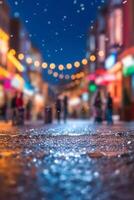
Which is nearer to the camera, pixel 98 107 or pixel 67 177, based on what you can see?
pixel 67 177

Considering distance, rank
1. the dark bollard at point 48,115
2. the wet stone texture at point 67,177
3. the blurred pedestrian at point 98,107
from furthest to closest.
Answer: the dark bollard at point 48,115
the blurred pedestrian at point 98,107
the wet stone texture at point 67,177

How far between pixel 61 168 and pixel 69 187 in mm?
1530

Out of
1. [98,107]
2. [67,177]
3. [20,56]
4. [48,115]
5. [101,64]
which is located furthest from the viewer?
[20,56]

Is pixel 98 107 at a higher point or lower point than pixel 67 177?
higher

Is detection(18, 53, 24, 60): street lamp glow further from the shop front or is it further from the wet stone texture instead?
the wet stone texture

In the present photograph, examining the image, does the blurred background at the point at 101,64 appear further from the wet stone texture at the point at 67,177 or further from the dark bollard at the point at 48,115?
the wet stone texture at the point at 67,177

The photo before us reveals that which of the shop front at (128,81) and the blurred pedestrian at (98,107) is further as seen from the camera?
the shop front at (128,81)

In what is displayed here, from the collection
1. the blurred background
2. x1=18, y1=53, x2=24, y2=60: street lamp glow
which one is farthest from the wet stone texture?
x1=18, y1=53, x2=24, y2=60: street lamp glow

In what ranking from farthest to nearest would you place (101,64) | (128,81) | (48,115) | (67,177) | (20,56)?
1. (20,56)
2. (101,64)
3. (128,81)
4. (48,115)
5. (67,177)

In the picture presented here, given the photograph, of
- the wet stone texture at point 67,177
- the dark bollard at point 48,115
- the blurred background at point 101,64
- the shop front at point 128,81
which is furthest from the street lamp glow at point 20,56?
the wet stone texture at point 67,177

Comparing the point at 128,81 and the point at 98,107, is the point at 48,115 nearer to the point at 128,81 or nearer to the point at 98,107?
the point at 98,107

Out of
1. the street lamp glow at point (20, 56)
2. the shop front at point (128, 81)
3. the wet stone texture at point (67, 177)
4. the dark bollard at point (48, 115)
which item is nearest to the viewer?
the wet stone texture at point (67, 177)

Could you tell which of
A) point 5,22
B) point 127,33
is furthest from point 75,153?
point 5,22

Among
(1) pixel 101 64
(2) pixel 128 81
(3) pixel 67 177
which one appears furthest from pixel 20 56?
(3) pixel 67 177
